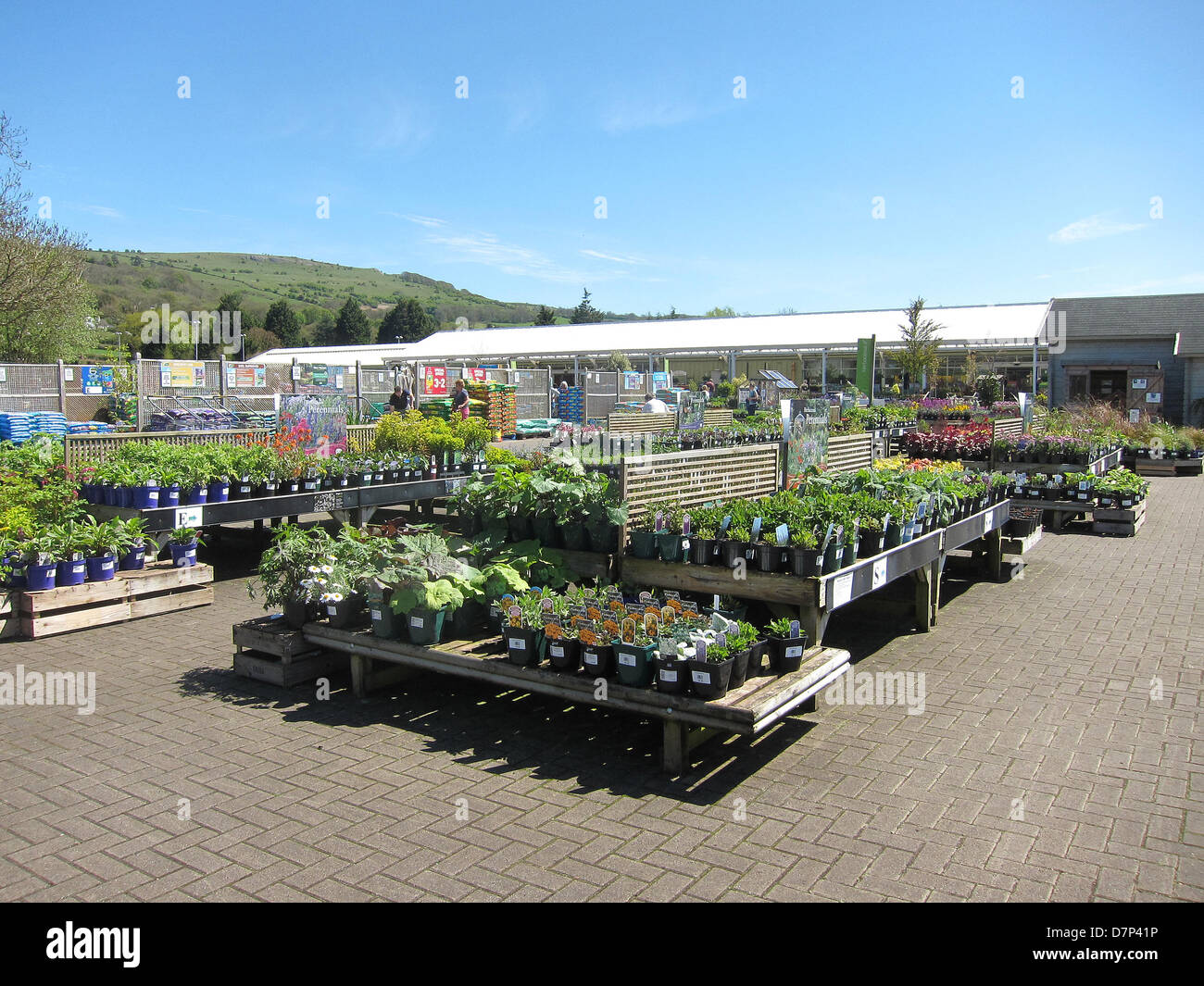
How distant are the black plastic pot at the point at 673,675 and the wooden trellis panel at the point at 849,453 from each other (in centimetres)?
487

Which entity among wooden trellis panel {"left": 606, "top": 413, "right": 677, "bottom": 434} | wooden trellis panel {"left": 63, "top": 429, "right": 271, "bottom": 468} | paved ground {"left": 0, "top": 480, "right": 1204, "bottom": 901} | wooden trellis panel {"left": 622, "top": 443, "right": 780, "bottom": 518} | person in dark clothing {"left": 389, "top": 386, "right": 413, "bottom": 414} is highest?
person in dark clothing {"left": 389, "top": 386, "right": 413, "bottom": 414}

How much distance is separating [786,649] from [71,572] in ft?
18.2

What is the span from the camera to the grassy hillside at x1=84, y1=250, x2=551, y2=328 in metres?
100

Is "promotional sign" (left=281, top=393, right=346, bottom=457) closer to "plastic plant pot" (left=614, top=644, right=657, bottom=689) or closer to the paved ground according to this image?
the paved ground

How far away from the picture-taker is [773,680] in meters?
4.45

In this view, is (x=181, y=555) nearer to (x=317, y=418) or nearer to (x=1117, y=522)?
(x=317, y=418)

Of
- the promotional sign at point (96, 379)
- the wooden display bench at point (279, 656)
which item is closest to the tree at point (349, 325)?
the promotional sign at point (96, 379)

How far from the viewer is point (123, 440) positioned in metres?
9.63

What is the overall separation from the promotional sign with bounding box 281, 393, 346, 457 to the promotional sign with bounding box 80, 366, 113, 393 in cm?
1234

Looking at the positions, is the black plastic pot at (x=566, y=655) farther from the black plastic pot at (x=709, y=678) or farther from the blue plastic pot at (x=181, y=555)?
the blue plastic pot at (x=181, y=555)

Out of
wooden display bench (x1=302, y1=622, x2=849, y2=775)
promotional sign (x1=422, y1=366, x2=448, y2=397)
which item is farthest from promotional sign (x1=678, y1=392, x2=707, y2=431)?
wooden display bench (x1=302, y1=622, x2=849, y2=775)

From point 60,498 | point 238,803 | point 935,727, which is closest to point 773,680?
point 935,727

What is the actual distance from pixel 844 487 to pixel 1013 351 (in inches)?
1218
